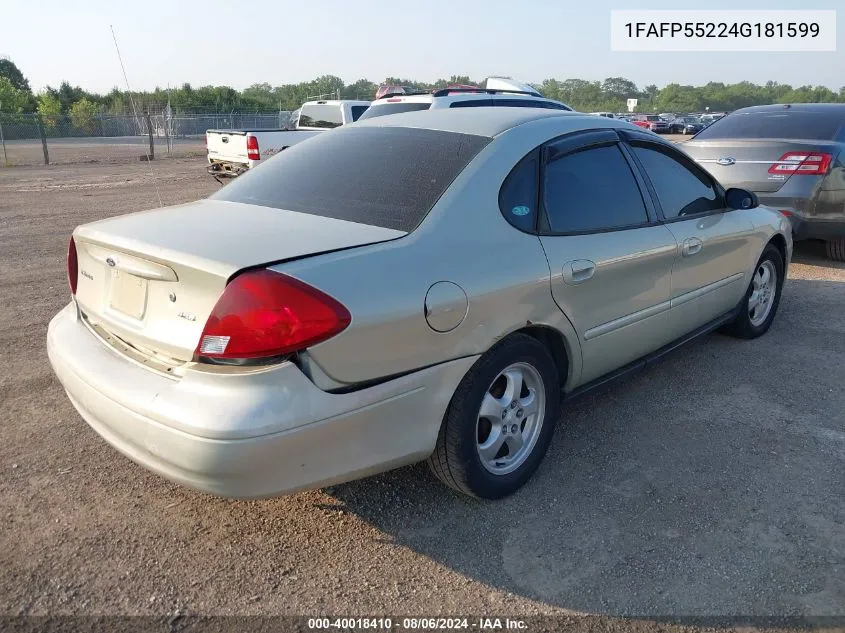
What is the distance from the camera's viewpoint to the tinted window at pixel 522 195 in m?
2.97

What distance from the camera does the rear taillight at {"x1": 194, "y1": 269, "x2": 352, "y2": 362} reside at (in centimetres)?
225

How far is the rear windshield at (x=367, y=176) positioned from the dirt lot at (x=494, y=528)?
4.01 feet

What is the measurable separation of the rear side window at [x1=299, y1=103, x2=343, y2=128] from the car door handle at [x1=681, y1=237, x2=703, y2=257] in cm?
1168

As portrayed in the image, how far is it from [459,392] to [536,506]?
68cm

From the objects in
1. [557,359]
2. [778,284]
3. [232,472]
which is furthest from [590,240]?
[778,284]

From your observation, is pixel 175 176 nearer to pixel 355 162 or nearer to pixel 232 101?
pixel 355 162

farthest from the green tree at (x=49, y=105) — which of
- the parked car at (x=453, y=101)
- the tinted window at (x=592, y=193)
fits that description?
the tinted window at (x=592, y=193)

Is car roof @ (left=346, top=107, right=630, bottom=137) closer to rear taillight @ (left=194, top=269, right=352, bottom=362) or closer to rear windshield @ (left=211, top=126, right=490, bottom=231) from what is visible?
rear windshield @ (left=211, top=126, right=490, bottom=231)

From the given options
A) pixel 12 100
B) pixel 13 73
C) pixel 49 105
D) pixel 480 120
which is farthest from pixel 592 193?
pixel 13 73

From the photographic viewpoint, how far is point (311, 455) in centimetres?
233

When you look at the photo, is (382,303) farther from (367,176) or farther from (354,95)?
(354,95)

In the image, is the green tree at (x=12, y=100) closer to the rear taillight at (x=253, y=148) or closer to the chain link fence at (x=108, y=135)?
the chain link fence at (x=108, y=135)

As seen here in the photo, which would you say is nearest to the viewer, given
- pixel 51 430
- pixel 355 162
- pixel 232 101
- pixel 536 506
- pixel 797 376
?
pixel 536 506

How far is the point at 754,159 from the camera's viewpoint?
7.15m
